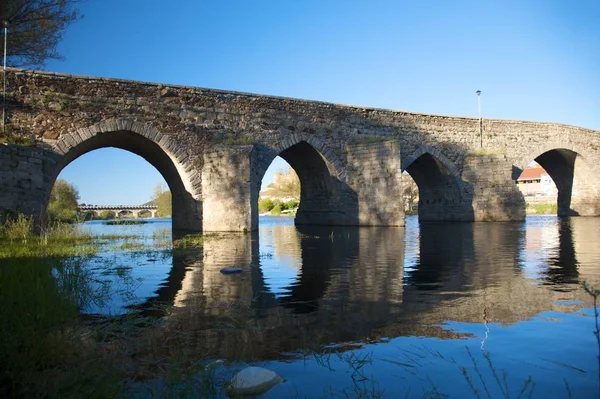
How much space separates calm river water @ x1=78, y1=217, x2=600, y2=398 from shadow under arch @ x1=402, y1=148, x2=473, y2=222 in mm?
→ 19016

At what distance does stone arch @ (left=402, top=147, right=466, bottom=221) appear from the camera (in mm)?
28000

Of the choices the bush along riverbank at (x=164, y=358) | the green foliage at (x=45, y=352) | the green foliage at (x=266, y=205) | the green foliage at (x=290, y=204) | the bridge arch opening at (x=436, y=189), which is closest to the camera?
the green foliage at (x=45, y=352)

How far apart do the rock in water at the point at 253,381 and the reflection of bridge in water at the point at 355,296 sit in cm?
54

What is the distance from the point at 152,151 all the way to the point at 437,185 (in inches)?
674

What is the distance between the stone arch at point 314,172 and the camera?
73.4 feet

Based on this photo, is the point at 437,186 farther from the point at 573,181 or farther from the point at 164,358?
the point at 164,358

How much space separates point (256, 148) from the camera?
70.8 ft

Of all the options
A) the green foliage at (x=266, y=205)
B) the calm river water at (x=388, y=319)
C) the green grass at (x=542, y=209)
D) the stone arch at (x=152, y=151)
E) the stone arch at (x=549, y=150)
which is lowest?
the calm river water at (x=388, y=319)

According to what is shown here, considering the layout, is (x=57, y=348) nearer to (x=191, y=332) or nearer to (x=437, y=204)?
(x=191, y=332)

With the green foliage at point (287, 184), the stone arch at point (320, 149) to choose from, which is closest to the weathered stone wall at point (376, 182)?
the stone arch at point (320, 149)

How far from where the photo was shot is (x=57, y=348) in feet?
10.8

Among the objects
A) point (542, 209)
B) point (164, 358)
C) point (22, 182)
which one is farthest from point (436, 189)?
point (542, 209)

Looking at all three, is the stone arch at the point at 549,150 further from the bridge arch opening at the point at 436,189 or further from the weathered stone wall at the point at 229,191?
the weathered stone wall at the point at 229,191

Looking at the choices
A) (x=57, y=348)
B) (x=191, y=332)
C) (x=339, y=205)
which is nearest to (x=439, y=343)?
(x=191, y=332)
